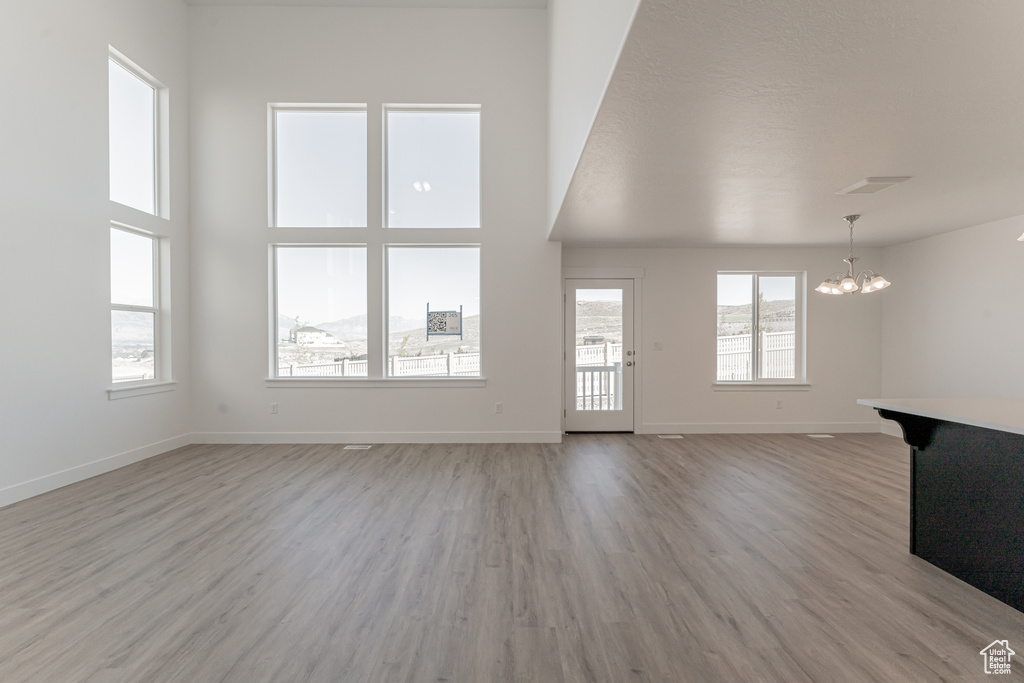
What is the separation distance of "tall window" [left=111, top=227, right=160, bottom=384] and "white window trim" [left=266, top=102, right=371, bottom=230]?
1.31 m

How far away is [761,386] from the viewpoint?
651 centimetres

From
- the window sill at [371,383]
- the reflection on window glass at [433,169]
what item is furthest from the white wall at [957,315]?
the reflection on window glass at [433,169]

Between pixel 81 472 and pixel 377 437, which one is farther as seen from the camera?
pixel 377 437

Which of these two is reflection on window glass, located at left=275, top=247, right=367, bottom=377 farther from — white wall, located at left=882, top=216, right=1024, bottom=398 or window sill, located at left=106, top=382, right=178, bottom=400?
white wall, located at left=882, top=216, right=1024, bottom=398

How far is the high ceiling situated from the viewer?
5.46 feet

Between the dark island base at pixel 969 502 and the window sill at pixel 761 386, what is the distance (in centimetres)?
354

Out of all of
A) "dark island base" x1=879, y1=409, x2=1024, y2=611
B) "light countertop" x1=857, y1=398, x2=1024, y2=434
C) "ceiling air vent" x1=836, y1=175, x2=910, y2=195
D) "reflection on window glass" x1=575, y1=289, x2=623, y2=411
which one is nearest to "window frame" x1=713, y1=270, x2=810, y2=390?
"reflection on window glass" x1=575, y1=289, x2=623, y2=411

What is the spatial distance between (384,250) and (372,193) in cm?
70

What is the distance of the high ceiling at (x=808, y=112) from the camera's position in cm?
167

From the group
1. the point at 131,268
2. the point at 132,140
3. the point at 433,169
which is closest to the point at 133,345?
the point at 131,268

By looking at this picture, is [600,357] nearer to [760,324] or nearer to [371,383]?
[760,324]

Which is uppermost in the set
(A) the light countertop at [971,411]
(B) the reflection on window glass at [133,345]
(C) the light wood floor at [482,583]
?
(B) the reflection on window glass at [133,345]

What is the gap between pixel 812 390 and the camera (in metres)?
6.52

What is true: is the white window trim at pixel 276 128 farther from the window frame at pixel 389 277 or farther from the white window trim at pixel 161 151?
the white window trim at pixel 161 151
